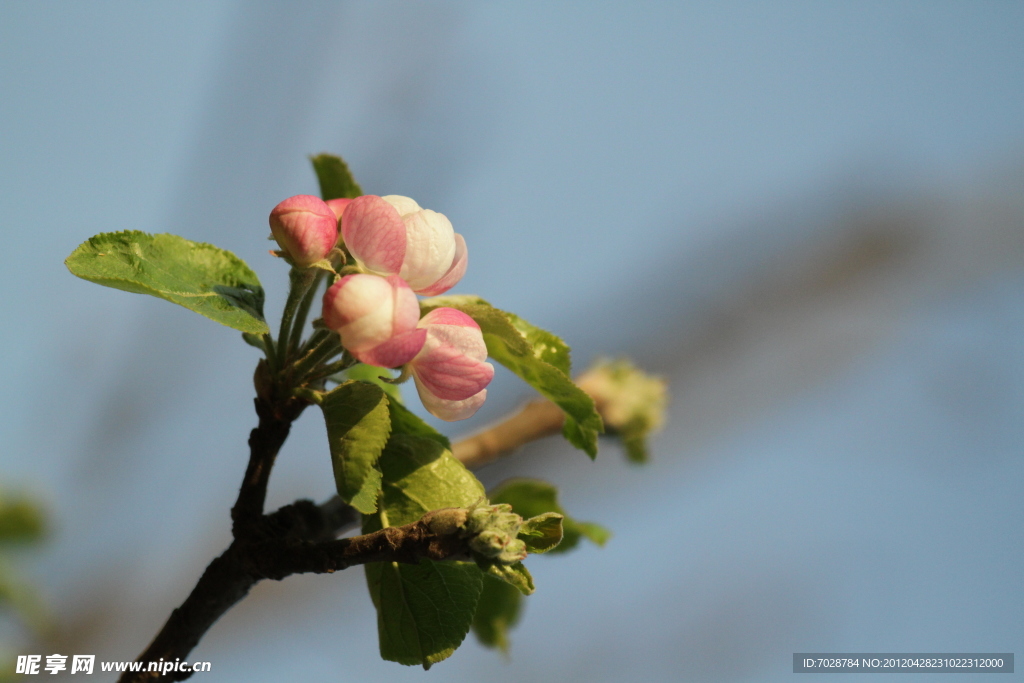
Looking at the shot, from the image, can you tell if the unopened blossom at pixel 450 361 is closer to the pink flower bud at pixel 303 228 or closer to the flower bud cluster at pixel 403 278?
the flower bud cluster at pixel 403 278

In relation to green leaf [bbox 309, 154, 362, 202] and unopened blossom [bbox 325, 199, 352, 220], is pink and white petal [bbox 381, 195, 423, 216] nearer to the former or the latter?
unopened blossom [bbox 325, 199, 352, 220]

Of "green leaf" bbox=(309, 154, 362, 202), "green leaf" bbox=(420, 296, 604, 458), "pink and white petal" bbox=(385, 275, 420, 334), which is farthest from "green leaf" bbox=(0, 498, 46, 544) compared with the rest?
"pink and white petal" bbox=(385, 275, 420, 334)

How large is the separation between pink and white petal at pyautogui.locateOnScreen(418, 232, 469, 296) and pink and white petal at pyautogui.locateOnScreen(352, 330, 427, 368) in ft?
0.25

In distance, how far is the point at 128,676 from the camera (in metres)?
0.83

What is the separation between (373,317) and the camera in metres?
0.68

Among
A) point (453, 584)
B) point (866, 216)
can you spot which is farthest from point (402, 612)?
point (866, 216)

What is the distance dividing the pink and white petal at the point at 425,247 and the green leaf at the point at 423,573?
6.4 inches

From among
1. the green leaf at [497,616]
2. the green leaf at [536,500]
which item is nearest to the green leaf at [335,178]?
the green leaf at [536,500]

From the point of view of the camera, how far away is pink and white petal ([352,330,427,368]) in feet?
2.27

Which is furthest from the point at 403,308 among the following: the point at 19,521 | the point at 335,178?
the point at 19,521

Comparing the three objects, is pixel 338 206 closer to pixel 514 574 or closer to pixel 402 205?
Result: pixel 402 205

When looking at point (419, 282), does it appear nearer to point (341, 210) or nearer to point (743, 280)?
point (341, 210)

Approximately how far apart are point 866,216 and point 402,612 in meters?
4.32

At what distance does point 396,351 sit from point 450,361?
0.20 ft
